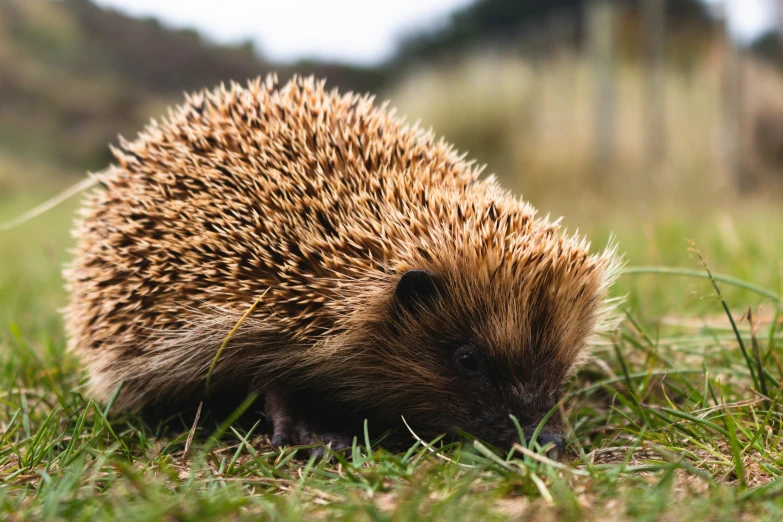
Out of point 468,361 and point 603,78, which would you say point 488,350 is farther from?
point 603,78

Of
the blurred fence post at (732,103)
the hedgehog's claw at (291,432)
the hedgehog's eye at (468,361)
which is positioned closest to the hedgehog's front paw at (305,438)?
the hedgehog's claw at (291,432)

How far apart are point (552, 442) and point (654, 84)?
37.5 ft


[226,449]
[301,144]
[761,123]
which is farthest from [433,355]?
[761,123]

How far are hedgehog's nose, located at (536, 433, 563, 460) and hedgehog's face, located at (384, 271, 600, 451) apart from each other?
0.14 ft

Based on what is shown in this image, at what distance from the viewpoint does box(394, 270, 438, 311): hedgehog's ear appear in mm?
2756

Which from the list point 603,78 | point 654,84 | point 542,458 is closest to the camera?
point 542,458

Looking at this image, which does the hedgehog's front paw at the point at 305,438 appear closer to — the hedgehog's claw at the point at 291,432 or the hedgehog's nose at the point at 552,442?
the hedgehog's claw at the point at 291,432

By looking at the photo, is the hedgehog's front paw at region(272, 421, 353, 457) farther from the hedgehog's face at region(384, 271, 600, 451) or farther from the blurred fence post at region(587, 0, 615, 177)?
the blurred fence post at region(587, 0, 615, 177)

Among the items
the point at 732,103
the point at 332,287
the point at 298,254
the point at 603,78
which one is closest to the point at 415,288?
the point at 332,287

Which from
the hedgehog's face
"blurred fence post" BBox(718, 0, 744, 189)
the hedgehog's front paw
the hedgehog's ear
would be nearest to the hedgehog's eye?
the hedgehog's face

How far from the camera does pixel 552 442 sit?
242cm

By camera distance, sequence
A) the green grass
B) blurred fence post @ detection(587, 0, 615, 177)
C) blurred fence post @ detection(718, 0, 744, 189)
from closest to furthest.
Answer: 1. the green grass
2. blurred fence post @ detection(587, 0, 615, 177)
3. blurred fence post @ detection(718, 0, 744, 189)

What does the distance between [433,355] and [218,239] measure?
984 mm

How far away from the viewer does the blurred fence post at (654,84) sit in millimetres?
12047
